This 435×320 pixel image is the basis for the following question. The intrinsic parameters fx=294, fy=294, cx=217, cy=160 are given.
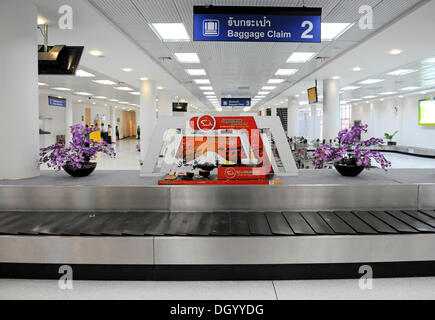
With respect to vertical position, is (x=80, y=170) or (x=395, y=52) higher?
(x=395, y=52)

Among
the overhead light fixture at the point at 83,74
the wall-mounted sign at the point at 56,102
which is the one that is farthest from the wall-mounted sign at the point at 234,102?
the wall-mounted sign at the point at 56,102

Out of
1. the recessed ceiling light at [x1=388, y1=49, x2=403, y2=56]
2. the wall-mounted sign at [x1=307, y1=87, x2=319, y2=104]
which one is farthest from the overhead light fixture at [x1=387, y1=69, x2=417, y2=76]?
the recessed ceiling light at [x1=388, y1=49, x2=403, y2=56]

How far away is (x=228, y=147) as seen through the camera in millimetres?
3480

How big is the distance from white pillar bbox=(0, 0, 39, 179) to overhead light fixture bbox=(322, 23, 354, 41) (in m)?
5.17

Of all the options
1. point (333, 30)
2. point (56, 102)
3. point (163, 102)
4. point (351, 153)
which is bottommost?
point (351, 153)

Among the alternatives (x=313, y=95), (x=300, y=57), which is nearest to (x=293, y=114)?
(x=313, y=95)

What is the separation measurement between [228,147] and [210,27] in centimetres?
175

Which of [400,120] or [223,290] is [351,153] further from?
[400,120]

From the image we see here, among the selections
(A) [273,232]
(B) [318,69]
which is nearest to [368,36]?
(B) [318,69]

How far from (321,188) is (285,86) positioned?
1270 cm

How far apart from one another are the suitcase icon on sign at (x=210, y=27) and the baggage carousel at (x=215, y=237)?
2.26 metres

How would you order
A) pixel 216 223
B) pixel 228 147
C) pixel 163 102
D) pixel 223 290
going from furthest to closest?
pixel 163 102, pixel 228 147, pixel 216 223, pixel 223 290

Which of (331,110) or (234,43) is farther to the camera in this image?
(331,110)
